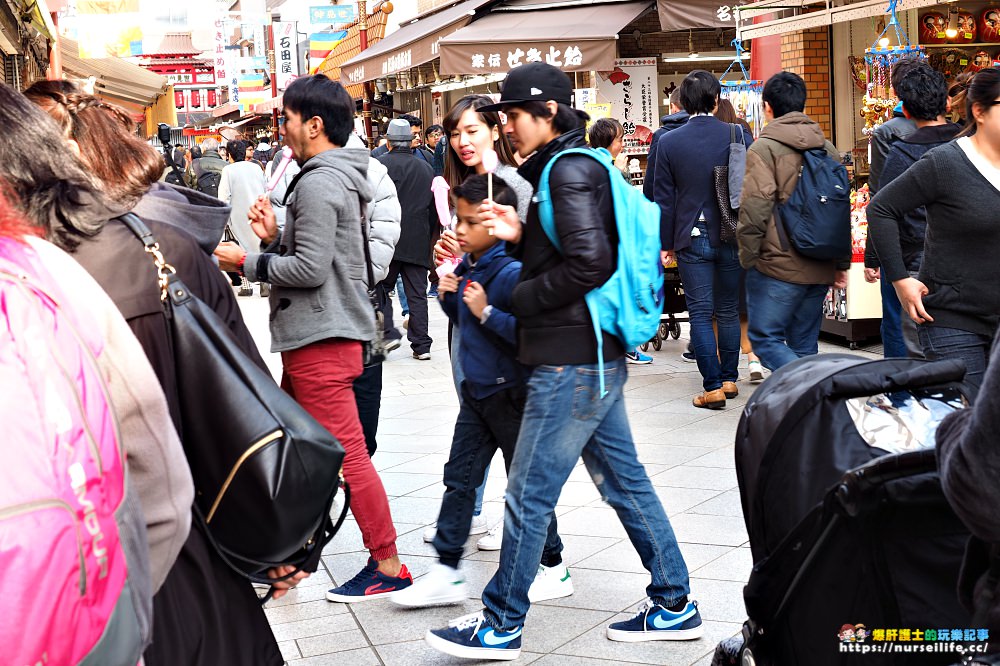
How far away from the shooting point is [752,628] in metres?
2.78

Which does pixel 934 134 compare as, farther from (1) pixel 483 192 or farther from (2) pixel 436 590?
(2) pixel 436 590

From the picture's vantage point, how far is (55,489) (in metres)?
1.48

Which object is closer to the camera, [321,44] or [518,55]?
[518,55]

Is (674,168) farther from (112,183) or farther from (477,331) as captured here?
(112,183)

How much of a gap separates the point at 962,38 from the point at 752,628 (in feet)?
31.8

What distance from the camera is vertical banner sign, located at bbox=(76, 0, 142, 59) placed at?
2572cm

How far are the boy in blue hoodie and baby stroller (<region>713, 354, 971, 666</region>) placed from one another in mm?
1481

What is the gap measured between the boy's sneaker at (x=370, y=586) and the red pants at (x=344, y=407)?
12 centimetres

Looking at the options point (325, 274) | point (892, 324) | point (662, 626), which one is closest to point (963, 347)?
point (662, 626)

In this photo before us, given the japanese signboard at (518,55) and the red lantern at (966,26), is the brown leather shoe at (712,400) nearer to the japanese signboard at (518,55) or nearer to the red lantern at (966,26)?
the red lantern at (966,26)

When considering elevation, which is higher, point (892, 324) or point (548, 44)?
point (548, 44)

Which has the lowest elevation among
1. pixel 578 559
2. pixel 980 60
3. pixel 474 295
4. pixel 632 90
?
pixel 578 559

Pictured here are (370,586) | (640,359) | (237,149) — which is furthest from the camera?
(237,149)

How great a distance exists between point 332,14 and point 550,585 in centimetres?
2628
